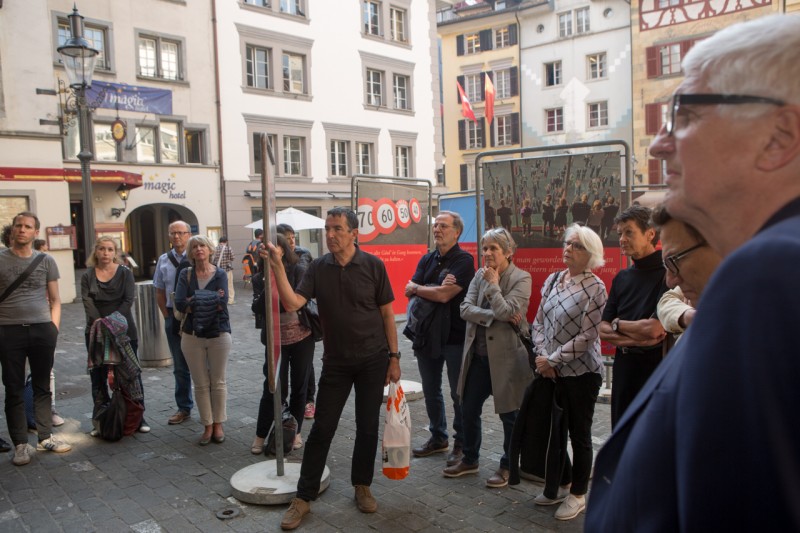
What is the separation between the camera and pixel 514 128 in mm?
40438

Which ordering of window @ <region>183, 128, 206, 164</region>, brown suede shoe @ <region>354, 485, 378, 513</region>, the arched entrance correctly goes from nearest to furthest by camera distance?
brown suede shoe @ <region>354, 485, 378, 513</region> → window @ <region>183, 128, 206, 164</region> → the arched entrance

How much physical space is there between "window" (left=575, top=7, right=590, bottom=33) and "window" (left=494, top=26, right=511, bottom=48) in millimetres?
4361

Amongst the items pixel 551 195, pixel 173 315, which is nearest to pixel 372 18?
pixel 173 315

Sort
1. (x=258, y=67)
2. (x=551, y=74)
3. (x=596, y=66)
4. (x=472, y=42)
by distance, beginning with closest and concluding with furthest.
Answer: (x=258, y=67)
(x=596, y=66)
(x=551, y=74)
(x=472, y=42)

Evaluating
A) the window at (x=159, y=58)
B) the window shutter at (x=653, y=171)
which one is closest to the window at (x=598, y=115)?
the window shutter at (x=653, y=171)

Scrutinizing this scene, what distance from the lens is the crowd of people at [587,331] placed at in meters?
0.74

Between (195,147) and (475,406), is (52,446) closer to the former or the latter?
(475,406)

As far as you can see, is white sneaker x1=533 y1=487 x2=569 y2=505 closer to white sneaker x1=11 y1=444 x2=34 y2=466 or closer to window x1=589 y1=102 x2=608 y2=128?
white sneaker x1=11 y1=444 x2=34 y2=466

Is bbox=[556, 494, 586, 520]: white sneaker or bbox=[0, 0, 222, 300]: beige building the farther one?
bbox=[0, 0, 222, 300]: beige building

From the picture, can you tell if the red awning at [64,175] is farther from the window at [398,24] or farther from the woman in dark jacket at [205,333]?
the window at [398,24]

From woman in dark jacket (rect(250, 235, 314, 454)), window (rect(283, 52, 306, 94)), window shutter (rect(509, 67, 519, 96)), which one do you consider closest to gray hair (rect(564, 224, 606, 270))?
woman in dark jacket (rect(250, 235, 314, 454))

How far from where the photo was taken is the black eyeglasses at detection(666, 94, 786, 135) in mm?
913

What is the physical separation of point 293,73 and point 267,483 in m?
24.4

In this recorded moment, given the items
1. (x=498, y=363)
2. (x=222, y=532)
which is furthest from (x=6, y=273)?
(x=498, y=363)
